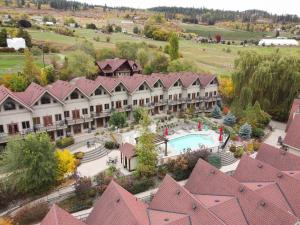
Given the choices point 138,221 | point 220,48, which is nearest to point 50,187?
point 138,221

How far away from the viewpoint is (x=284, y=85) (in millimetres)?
47844

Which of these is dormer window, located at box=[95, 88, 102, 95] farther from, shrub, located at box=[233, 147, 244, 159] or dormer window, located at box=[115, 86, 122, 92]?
shrub, located at box=[233, 147, 244, 159]

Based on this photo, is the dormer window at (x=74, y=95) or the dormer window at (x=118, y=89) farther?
the dormer window at (x=118, y=89)

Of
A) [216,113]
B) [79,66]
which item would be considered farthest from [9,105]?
[216,113]

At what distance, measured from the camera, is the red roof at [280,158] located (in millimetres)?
28300

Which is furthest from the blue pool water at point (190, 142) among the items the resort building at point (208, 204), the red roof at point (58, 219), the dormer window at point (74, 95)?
the red roof at point (58, 219)

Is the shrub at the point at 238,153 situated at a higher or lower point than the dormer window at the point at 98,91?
lower

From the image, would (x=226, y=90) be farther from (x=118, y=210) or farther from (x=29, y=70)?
(x=118, y=210)

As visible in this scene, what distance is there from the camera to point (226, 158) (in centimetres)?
3600

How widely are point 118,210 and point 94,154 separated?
54.4ft

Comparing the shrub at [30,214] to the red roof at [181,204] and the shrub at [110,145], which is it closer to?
the red roof at [181,204]

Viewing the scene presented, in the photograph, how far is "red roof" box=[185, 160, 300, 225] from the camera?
2005 cm

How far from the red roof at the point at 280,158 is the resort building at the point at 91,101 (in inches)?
872

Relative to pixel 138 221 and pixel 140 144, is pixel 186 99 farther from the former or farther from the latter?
pixel 138 221
